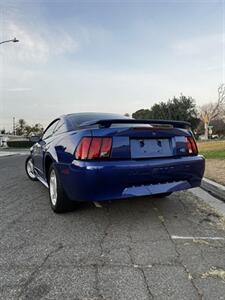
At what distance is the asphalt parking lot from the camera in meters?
2.44

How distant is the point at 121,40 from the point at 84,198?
13.3m

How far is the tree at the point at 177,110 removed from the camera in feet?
197

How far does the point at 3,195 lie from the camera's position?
230 inches

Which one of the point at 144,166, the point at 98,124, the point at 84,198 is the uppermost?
the point at 98,124

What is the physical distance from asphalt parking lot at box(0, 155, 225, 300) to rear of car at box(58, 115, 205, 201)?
469 mm

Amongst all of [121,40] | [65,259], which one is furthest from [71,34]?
[65,259]

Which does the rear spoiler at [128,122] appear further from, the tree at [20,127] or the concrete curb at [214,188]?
the tree at [20,127]

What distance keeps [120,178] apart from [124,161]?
0.21 meters

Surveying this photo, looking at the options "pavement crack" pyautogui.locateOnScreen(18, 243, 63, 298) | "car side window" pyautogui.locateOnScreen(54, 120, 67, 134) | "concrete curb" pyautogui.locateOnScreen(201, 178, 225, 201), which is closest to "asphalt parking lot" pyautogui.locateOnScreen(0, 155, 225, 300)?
"pavement crack" pyautogui.locateOnScreen(18, 243, 63, 298)

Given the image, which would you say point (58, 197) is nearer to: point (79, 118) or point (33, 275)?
point (79, 118)

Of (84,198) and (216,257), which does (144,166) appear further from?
(216,257)

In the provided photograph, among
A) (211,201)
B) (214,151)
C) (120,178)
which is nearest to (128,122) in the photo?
(120,178)

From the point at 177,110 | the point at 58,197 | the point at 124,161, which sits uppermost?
the point at 177,110

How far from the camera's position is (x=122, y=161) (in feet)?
12.2
